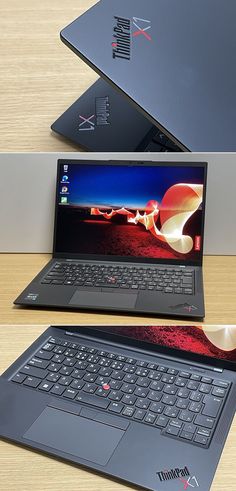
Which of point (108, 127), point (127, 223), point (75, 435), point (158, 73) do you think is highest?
point (158, 73)

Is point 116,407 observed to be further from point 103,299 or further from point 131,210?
point 131,210

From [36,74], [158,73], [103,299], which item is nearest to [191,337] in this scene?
[103,299]

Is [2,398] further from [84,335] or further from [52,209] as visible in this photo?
[52,209]

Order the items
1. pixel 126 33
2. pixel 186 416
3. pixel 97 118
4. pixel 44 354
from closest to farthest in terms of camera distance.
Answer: pixel 186 416 < pixel 44 354 < pixel 126 33 < pixel 97 118

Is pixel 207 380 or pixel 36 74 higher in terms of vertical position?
pixel 36 74

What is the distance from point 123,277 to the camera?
3.37 ft

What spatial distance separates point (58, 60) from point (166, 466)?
3.63 ft

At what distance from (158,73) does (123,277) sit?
37cm

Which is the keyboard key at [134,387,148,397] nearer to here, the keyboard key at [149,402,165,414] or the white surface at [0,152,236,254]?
the keyboard key at [149,402,165,414]

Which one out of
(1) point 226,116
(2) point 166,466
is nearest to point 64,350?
(2) point 166,466

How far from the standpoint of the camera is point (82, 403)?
2.64ft

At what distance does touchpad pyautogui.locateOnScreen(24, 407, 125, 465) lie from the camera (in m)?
0.71

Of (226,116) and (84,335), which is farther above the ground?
(226,116)

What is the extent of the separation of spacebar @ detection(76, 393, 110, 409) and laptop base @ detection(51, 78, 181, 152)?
0.52m
